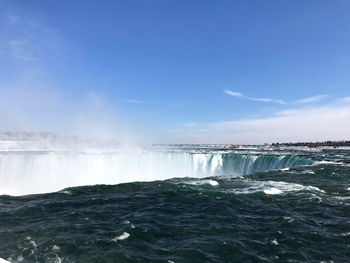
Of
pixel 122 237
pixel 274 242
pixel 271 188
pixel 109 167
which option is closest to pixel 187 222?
pixel 122 237

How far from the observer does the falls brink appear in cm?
3281

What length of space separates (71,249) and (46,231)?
256 cm

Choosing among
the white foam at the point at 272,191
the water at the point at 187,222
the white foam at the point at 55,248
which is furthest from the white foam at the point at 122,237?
the white foam at the point at 272,191

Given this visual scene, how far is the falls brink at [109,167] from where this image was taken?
32.8 m

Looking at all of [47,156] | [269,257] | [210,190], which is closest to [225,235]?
[269,257]

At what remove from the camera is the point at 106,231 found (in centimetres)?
1205

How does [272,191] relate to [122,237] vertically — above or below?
above

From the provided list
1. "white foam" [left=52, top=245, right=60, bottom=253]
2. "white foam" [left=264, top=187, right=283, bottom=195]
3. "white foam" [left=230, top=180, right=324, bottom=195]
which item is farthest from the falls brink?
"white foam" [left=52, top=245, right=60, bottom=253]

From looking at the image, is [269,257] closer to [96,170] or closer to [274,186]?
[274,186]

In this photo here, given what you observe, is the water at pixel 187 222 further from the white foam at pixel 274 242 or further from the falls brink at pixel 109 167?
the falls brink at pixel 109 167

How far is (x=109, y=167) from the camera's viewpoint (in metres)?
38.6

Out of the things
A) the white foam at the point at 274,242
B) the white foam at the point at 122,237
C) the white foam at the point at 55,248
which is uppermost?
the white foam at the point at 274,242

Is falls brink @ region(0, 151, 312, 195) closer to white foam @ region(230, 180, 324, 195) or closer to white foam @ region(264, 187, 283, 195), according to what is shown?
white foam @ region(230, 180, 324, 195)

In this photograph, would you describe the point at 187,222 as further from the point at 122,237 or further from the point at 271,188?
the point at 271,188
